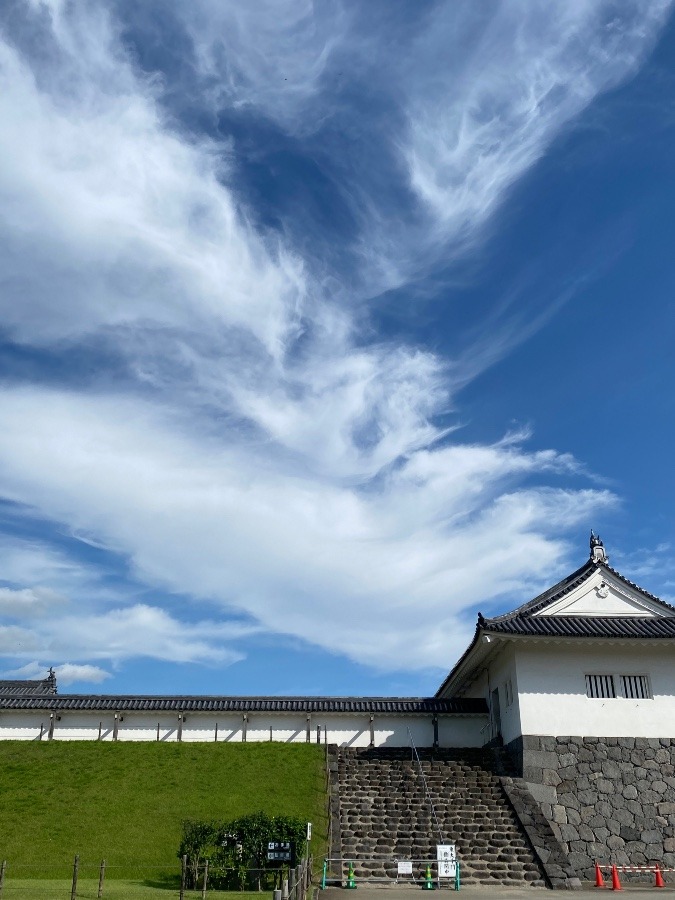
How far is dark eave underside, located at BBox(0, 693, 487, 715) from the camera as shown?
2491 centimetres

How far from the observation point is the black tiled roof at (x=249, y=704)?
24.9m

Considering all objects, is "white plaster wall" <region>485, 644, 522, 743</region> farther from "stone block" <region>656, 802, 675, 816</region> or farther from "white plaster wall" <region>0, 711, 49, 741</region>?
"white plaster wall" <region>0, 711, 49, 741</region>

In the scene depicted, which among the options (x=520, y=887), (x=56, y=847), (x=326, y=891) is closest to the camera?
(x=326, y=891)

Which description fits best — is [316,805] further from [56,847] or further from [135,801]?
[56,847]

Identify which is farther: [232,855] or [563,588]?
[563,588]

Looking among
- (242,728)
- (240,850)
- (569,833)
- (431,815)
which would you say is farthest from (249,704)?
(569,833)

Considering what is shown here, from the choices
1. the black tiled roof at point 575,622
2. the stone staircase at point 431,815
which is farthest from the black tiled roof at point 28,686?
the black tiled roof at point 575,622

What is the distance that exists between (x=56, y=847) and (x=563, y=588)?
1529 cm

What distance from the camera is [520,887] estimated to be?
15.9 m

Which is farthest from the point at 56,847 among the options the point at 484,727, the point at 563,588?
the point at 563,588

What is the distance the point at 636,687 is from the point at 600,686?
3.34 feet

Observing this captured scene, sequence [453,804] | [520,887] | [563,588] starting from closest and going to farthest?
[520,887] → [453,804] → [563,588]

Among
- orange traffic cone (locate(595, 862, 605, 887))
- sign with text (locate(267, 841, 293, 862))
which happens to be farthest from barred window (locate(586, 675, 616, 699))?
sign with text (locate(267, 841, 293, 862))

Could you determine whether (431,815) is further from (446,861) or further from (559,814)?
(559,814)
